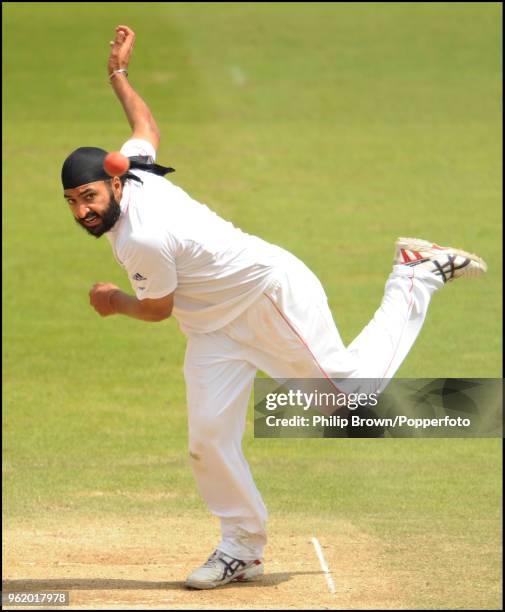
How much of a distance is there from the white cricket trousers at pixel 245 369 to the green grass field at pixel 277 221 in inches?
17.8

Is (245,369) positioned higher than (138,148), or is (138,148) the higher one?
(138,148)

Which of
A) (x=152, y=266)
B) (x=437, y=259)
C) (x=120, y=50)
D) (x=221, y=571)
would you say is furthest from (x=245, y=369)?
(x=120, y=50)

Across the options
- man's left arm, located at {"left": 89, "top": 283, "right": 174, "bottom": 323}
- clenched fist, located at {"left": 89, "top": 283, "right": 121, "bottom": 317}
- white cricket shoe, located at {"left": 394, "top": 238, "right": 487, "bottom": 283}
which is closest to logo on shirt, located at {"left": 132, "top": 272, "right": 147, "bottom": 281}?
man's left arm, located at {"left": 89, "top": 283, "right": 174, "bottom": 323}

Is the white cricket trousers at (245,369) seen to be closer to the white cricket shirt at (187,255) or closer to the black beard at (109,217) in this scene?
the white cricket shirt at (187,255)

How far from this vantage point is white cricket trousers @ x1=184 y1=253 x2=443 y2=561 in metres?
6.02

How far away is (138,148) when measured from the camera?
629 centimetres

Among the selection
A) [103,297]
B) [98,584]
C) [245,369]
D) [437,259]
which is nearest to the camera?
[103,297]

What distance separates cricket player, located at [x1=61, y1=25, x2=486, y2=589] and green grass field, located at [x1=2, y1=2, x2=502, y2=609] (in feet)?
1.78

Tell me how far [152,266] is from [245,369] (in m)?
0.75

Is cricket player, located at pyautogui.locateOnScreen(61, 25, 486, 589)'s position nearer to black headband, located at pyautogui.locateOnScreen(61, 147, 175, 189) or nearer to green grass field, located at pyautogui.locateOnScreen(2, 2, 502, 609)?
black headband, located at pyautogui.locateOnScreen(61, 147, 175, 189)

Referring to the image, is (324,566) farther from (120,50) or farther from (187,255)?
(120,50)

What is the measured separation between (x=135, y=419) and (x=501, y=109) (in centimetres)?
1035

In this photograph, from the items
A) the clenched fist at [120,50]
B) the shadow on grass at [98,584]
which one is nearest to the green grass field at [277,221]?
the shadow on grass at [98,584]

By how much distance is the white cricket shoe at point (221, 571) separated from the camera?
6.11 meters
